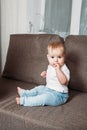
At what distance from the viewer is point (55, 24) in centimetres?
217

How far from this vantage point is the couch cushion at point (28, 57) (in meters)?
1.75

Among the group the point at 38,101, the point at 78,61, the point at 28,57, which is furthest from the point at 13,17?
the point at 38,101

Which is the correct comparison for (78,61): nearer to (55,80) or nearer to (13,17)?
(55,80)

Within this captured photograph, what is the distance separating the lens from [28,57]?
1815 millimetres

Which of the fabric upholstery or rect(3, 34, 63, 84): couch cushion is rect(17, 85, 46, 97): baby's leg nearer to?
the fabric upholstery

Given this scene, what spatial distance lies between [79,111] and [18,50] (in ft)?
3.00

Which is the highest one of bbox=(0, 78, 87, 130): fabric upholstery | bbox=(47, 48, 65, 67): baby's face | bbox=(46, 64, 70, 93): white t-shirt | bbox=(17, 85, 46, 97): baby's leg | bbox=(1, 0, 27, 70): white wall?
bbox=(1, 0, 27, 70): white wall

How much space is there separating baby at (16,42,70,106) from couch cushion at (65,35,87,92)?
0.78 ft

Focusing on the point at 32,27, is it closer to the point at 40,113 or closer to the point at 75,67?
the point at 75,67

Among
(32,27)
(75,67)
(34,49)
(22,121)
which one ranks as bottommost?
(22,121)

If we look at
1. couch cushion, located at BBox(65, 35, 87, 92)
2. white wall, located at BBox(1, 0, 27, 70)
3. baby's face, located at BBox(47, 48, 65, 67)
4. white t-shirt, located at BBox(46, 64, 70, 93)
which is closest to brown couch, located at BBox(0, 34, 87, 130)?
couch cushion, located at BBox(65, 35, 87, 92)

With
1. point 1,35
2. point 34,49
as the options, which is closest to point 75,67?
point 34,49

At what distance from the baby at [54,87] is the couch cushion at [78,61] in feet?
0.78

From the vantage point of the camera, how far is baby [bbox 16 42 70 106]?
1.27 meters
